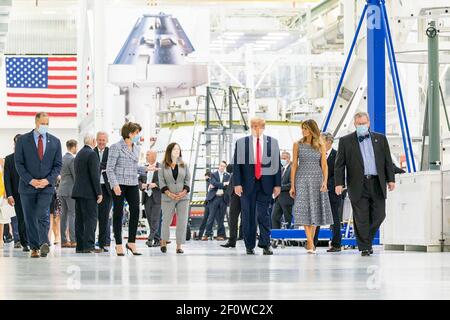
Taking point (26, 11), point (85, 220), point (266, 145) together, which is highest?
point (26, 11)

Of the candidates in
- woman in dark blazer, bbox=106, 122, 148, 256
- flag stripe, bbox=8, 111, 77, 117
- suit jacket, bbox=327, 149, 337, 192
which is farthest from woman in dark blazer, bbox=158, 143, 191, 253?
flag stripe, bbox=8, 111, 77, 117

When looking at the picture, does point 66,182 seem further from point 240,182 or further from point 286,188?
point 240,182

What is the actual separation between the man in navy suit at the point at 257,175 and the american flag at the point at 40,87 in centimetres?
2287

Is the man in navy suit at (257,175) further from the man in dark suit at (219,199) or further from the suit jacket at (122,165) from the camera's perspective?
the man in dark suit at (219,199)

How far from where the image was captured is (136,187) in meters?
11.6

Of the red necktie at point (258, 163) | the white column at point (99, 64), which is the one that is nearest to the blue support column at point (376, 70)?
the red necktie at point (258, 163)

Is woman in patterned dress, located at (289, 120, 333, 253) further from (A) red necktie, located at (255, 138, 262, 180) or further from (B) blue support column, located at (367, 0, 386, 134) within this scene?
(B) blue support column, located at (367, 0, 386, 134)

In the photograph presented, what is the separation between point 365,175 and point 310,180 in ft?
3.73

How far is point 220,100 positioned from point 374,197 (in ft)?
59.6

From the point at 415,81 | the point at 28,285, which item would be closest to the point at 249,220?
the point at 28,285

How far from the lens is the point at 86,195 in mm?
12422

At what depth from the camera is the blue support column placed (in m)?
14.0

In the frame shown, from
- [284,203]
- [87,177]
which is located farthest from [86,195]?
[284,203]
